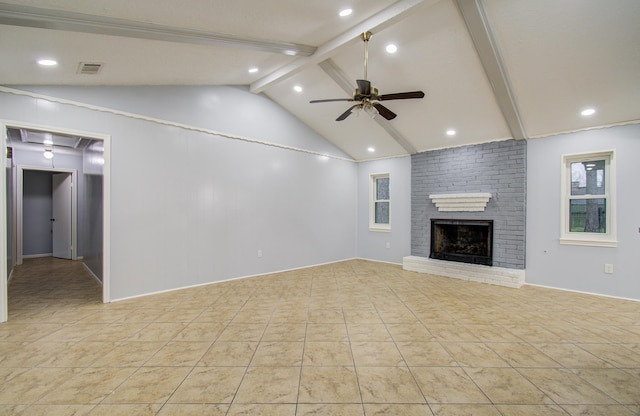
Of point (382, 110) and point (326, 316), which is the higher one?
point (382, 110)

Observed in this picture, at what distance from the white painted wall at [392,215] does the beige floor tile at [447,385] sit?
4410mm

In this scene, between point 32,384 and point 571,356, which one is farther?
point 571,356

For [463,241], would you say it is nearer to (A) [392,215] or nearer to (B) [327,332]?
(A) [392,215]

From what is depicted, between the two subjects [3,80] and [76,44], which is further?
[3,80]

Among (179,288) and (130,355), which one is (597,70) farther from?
(179,288)

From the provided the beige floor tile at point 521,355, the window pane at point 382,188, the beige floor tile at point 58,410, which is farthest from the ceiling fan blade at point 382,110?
the beige floor tile at point 58,410

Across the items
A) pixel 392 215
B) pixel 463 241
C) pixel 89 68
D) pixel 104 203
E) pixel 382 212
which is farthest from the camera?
pixel 382 212

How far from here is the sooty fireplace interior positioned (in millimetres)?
5444

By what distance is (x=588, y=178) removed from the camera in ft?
15.2

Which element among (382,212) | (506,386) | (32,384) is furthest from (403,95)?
(32,384)

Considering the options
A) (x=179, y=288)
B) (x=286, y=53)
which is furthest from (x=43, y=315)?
(x=286, y=53)

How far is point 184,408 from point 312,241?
4.80m

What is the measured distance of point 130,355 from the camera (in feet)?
8.41

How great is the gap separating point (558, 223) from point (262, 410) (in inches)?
205
